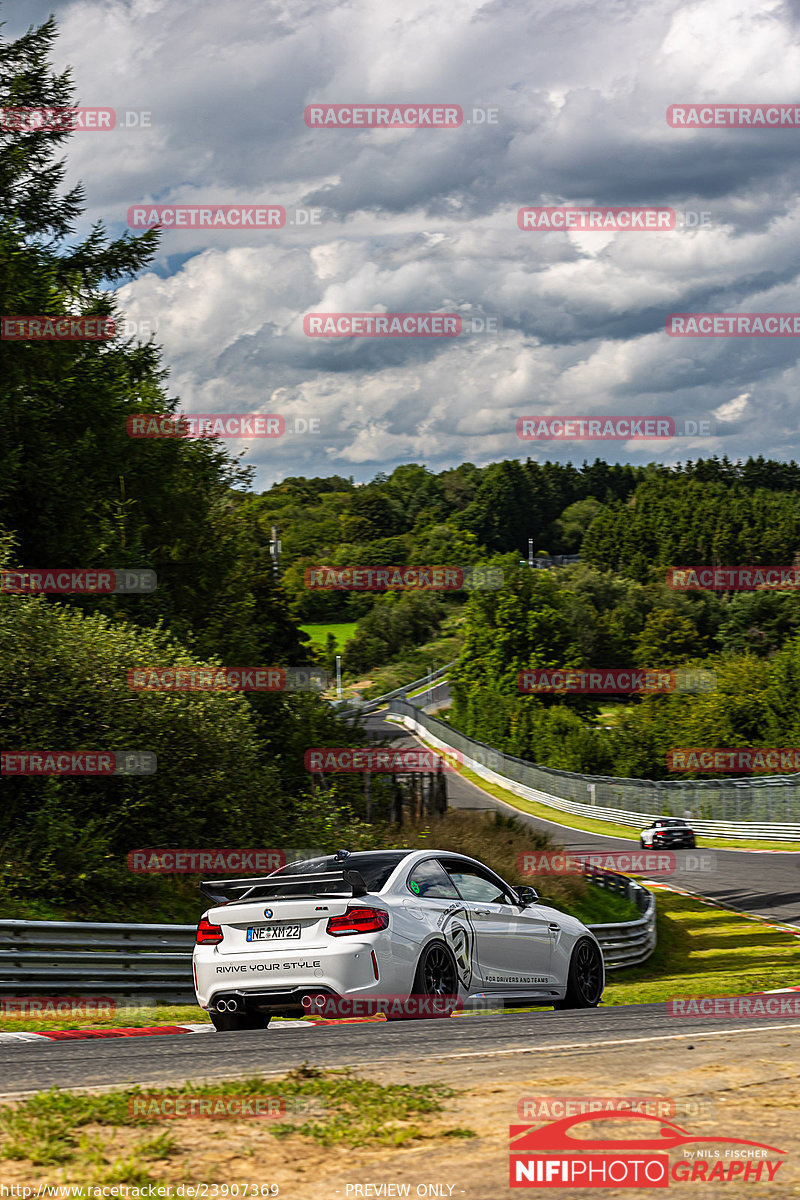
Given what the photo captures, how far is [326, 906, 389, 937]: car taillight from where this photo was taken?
8.72 metres

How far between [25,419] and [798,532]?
5470 inches

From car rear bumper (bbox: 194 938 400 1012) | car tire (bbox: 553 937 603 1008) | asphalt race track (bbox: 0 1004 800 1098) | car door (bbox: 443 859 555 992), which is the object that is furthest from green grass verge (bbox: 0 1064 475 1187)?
car tire (bbox: 553 937 603 1008)

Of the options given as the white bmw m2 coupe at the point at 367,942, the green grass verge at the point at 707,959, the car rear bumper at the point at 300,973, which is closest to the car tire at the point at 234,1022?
the white bmw m2 coupe at the point at 367,942

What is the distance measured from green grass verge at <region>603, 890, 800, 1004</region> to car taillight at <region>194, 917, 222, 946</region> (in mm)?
5202

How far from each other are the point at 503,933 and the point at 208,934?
248cm

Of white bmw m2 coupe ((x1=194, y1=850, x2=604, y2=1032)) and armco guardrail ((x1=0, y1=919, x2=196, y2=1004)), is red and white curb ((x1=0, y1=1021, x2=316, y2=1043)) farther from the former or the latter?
armco guardrail ((x1=0, y1=919, x2=196, y2=1004))

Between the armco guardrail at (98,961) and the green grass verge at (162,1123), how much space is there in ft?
22.2

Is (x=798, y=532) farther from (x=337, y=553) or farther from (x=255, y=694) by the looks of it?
(x=255, y=694)

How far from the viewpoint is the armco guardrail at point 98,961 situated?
11844 millimetres

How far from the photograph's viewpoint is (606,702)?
121438 millimetres

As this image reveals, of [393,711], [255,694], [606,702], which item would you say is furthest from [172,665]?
[606,702]

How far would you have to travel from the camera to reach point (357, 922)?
28.7 feet

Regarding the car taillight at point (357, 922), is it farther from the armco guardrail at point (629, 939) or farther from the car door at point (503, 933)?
the armco guardrail at point (629, 939)

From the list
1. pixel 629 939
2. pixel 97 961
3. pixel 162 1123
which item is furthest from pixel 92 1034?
pixel 629 939
